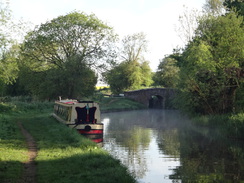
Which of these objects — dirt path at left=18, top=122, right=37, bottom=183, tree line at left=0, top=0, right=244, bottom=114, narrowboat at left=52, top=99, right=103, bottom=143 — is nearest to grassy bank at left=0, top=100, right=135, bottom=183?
dirt path at left=18, top=122, right=37, bottom=183

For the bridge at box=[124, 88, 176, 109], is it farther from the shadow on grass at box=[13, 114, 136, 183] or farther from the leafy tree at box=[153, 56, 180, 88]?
the shadow on grass at box=[13, 114, 136, 183]

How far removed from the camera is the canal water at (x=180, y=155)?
11.9 meters

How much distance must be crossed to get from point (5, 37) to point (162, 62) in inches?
1857

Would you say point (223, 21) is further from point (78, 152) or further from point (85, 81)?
point (85, 81)

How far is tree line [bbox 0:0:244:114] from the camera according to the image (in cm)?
2298

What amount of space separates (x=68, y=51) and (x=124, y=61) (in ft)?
A: 70.1

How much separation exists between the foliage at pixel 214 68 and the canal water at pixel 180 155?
111 inches

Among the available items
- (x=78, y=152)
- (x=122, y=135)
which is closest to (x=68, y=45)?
(x=122, y=135)

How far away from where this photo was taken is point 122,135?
22891 millimetres

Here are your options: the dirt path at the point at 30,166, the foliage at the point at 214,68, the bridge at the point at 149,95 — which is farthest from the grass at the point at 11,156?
the bridge at the point at 149,95

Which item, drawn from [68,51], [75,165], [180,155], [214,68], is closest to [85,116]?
[180,155]

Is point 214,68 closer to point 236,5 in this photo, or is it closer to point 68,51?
point 236,5

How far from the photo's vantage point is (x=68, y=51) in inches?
1698

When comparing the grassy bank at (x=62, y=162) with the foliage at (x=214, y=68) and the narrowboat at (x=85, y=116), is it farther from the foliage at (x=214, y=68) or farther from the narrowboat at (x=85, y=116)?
the foliage at (x=214, y=68)
